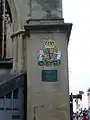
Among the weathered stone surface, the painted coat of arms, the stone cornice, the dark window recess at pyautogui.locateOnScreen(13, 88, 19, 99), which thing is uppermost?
the weathered stone surface

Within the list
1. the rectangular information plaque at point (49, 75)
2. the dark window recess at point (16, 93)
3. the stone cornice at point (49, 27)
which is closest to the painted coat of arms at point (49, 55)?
the rectangular information plaque at point (49, 75)

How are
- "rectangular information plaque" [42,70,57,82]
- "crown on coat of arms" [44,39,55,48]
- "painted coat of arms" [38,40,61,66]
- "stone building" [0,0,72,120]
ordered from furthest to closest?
"crown on coat of arms" [44,39,55,48]
"painted coat of arms" [38,40,61,66]
"rectangular information plaque" [42,70,57,82]
"stone building" [0,0,72,120]

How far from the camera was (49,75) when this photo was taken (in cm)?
1702

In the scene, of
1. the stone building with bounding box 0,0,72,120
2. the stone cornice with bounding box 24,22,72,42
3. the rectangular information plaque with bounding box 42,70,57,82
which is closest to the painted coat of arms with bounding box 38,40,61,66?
the stone building with bounding box 0,0,72,120

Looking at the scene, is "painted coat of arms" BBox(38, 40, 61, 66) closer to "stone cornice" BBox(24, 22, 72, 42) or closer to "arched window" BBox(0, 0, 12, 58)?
"stone cornice" BBox(24, 22, 72, 42)

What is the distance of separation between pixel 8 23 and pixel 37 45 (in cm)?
376

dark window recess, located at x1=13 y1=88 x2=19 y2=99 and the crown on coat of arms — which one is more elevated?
the crown on coat of arms

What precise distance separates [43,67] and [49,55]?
2.00 ft

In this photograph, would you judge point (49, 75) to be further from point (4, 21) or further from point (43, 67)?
point (4, 21)

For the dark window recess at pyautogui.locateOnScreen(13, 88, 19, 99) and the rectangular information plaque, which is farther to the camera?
the dark window recess at pyautogui.locateOnScreen(13, 88, 19, 99)

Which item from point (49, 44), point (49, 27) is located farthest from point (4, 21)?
point (49, 44)

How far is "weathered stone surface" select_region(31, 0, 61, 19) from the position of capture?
58.9 feet

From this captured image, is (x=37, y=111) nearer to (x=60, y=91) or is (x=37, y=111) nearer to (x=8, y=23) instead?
(x=60, y=91)

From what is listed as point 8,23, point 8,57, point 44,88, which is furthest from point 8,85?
point 8,23
